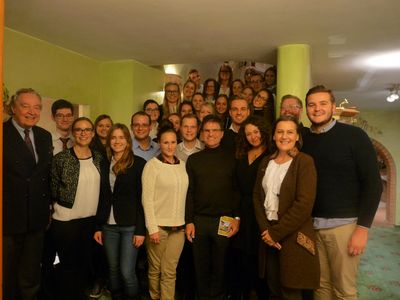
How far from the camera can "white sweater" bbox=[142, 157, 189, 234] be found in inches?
88.4

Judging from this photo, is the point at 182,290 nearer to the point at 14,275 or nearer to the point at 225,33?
the point at 14,275

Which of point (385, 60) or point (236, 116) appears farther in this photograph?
point (385, 60)

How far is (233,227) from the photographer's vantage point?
2.30 meters

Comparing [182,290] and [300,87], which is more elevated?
[300,87]

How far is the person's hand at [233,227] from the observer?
90.4 inches

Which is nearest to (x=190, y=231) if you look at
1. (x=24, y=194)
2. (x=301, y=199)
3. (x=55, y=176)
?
(x=301, y=199)

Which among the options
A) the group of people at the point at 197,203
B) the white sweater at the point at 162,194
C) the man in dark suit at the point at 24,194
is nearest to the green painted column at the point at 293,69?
the group of people at the point at 197,203

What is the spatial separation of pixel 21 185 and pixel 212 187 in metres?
1.17

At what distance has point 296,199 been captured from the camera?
73.5 inches

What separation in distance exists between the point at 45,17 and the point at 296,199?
2340mm

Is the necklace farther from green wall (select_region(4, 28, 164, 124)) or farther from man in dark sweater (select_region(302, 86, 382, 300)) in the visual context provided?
green wall (select_region(4, 28, 164, 124))

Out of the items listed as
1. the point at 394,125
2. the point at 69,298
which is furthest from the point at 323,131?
the point at 394,125

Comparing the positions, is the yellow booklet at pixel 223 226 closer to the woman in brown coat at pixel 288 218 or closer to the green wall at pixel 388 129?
the woman in brown coat at pixel 288 218

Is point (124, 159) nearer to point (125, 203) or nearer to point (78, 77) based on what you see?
point (125, 203)
